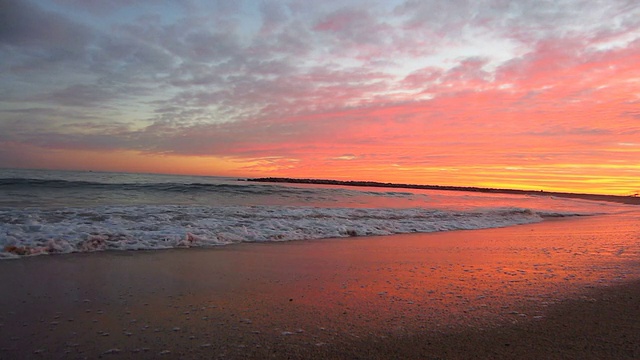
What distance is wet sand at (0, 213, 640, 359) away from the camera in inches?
117

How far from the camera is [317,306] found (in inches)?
156

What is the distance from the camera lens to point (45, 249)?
6.54 meters

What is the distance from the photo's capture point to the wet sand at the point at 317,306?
2.96 meters

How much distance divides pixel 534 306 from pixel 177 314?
3.51 m

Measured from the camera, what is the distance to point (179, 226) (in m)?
9.23

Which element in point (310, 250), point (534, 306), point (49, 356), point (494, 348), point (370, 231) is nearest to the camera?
point (49, 356)

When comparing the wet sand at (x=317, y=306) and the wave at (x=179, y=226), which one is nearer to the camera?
the wet sand at (x=317, y=306)

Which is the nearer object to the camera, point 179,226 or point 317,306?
point 317,306

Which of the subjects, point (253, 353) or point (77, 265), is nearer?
point (253, 353)

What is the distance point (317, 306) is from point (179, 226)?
6196 mm

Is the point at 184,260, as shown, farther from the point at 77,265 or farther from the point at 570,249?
the point at 570,249

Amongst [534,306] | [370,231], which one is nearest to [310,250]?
[370,231]

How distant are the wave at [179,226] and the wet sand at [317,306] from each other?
0.86 m

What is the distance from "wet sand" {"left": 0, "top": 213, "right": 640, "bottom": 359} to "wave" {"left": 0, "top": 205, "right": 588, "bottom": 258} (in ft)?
2.81
